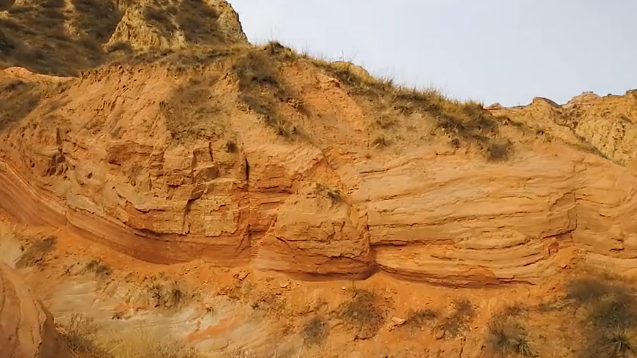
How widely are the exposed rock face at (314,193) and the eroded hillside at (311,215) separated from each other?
31 millimetres

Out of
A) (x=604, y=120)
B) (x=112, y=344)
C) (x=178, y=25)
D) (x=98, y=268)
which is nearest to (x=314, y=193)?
(x=112, y=344)

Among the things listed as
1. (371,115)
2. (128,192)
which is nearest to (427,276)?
(371,115)

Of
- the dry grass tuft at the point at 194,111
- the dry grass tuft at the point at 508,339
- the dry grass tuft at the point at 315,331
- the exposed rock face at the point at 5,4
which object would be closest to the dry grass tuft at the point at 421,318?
the dry grass tuft at the point at 508,339

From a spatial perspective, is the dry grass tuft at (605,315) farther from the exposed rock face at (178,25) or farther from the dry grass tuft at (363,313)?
the exposed rock face at (178,25)

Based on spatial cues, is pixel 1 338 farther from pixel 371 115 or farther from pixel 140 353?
pixel 371 115

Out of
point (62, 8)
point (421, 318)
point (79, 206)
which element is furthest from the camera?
point (62, 8)

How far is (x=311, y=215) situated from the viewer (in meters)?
9.52

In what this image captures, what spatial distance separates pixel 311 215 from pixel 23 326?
483 centimetres

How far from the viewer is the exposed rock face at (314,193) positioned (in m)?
9.02

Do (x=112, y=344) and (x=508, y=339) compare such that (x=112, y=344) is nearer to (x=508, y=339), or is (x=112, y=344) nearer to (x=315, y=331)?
(x=315, y=331)

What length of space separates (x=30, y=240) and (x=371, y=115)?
704 cm

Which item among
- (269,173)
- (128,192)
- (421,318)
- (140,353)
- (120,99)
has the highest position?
(120,99)

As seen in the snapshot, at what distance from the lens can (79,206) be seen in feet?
37.5

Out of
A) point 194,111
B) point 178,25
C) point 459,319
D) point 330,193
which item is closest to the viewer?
point 459,319
